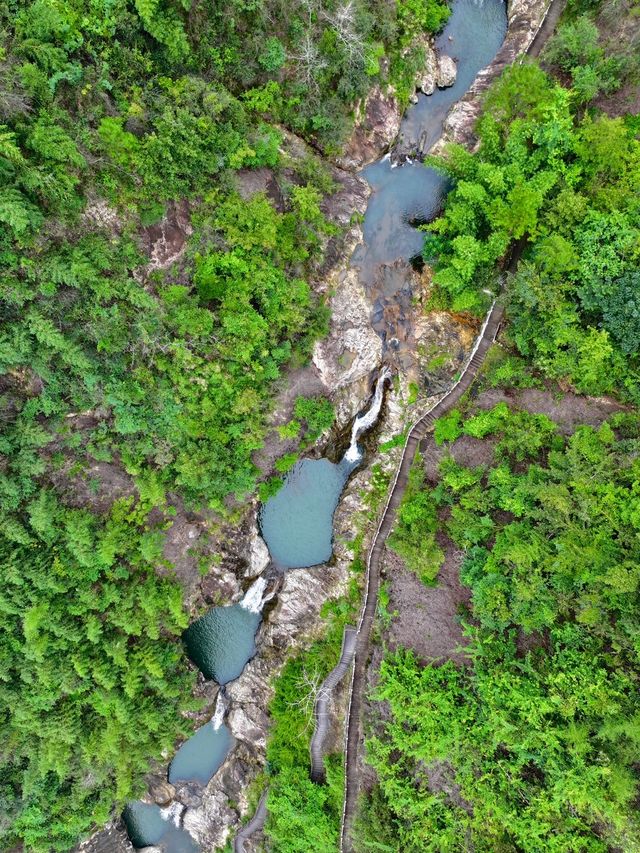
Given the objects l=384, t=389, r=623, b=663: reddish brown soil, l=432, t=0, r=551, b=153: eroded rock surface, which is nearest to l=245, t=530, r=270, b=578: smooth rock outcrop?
l=384, t=389, r=623, b=663: reddish brown soil

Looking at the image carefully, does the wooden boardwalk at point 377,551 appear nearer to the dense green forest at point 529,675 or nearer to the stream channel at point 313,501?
the dense green forest at point 529,675

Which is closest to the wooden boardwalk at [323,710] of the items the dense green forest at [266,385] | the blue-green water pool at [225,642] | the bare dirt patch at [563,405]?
the dense green forest at [266,385]

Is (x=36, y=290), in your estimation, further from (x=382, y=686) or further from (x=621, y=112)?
(x=621, y=112)

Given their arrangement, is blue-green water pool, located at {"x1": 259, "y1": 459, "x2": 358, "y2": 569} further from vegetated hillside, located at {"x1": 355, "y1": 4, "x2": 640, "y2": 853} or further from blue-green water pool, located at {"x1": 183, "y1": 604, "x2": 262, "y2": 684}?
vegetated hillside, located at {"x1": 355, "y1": 4, "x2": 640, "y2": 853}

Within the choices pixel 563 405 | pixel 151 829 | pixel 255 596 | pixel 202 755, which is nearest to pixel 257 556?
pixel 255 596

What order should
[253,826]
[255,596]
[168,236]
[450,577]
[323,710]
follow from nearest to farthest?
[168,236], [450,577], [323,710], [253,826], [255,596]

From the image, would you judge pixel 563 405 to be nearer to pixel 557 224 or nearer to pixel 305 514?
pixel 557 224

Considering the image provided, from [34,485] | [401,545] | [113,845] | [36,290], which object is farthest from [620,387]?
[113,845]
